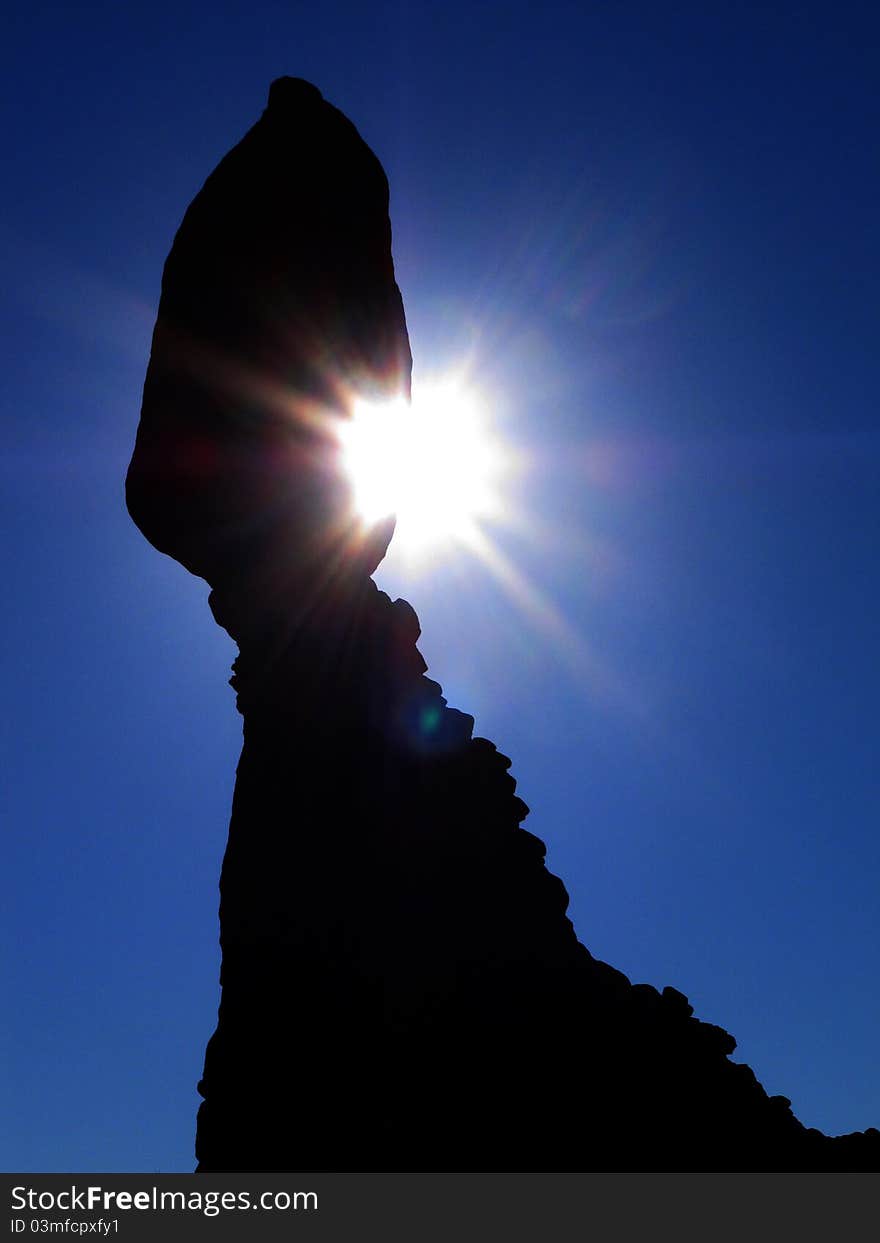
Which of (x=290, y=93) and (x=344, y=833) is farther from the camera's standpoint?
(x=290, y=93)

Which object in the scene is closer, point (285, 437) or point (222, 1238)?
point (222, 1238)

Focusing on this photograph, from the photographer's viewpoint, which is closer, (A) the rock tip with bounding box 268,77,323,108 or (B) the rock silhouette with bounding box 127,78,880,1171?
(B) the rock silhouette with bounding box 127,78,880,1171

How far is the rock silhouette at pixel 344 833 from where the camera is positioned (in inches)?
420

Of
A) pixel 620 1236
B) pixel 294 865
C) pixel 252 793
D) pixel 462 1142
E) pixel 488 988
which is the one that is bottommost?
pixel 620 1236

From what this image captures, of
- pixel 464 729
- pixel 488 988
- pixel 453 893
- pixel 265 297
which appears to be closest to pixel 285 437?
pixel 265 297

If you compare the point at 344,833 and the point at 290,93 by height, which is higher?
the point at 290,93

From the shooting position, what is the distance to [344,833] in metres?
12.9

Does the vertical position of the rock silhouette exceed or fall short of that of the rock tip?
it falls short

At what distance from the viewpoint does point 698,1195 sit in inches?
384

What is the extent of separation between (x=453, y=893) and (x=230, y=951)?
141 inches

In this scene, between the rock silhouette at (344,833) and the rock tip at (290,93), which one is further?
the rock tip at (290,93)

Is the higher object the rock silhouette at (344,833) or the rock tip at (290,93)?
the rock tip at (290,93)

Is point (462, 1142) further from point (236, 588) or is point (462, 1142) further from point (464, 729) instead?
point (236, 588)

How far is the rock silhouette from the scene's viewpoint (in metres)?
10.7
